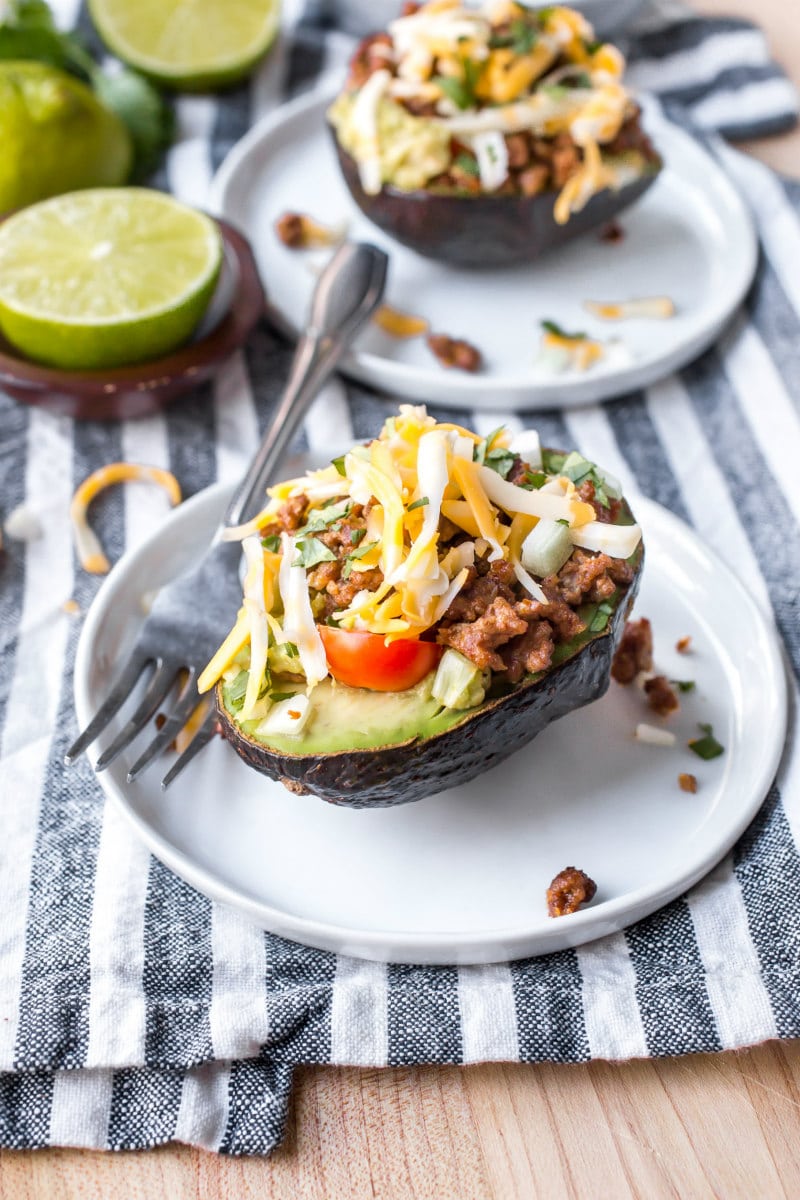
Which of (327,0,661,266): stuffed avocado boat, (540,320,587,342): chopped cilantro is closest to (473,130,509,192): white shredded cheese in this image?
(327,0,661,266): stuffed avocado boat

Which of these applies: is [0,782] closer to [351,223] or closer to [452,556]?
[452,556]

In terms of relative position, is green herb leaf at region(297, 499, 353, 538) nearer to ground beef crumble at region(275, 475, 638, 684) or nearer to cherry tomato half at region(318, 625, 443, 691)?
ground beef crumble at region(275, 475, 638, 684)

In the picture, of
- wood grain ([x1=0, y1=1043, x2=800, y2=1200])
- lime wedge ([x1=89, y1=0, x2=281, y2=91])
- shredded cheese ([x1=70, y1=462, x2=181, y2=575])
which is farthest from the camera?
lime wedge ([x1=89, y1=0, x2=281, y2=91])

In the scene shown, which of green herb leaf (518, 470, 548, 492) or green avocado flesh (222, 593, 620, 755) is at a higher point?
green herb leaf (518, 470, 548, 492)

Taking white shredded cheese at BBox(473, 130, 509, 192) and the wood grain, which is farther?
white shredded cheese at BBox(473, 130, 509, 192)

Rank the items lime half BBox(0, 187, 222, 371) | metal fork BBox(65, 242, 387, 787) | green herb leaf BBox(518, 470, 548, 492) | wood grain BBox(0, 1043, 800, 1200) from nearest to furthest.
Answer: wood grain BBox(0, 1043, 800, 1200), green herb leaf BBox(518, 470, 548, 492), metal fork BBox(65, 242, 387, 787), lime half BBox(0, 187, 222, 371)
